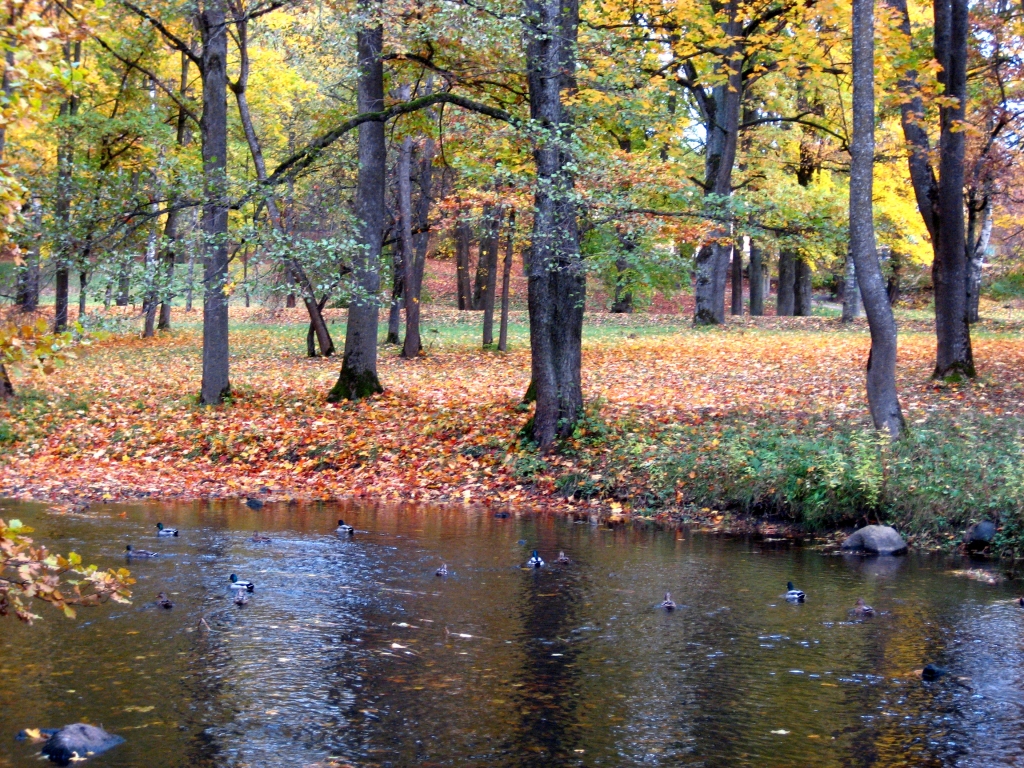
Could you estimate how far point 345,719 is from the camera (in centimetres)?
646

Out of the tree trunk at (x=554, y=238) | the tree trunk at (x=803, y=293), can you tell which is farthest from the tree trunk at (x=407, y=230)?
the tree trunk at (x=803, y=293)

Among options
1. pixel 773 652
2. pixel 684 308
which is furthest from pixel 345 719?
pixel 684 308

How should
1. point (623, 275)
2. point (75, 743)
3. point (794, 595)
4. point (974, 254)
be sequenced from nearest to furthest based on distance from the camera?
1. point (75, 743)
2. point (794, 595)
3. point (974, 254)
4. point (623, 275)

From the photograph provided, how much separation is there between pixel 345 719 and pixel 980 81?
21151mm

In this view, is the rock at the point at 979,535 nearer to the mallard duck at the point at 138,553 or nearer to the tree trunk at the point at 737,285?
the mallard duck at the point at 138,553

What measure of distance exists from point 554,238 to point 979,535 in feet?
23.1

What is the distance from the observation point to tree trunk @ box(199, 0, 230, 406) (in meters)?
17.1

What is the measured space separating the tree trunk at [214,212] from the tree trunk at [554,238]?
18.2 feet

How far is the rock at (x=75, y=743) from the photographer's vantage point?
18.6 ft

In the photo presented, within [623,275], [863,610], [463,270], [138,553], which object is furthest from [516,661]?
[463,270]

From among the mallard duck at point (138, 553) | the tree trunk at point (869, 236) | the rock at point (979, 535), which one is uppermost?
the tree trunk at point (869, 236)

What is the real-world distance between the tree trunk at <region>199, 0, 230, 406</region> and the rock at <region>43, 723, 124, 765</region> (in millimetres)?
11390

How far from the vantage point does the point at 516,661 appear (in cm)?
765

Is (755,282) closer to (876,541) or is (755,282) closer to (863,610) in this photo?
(876,541)
